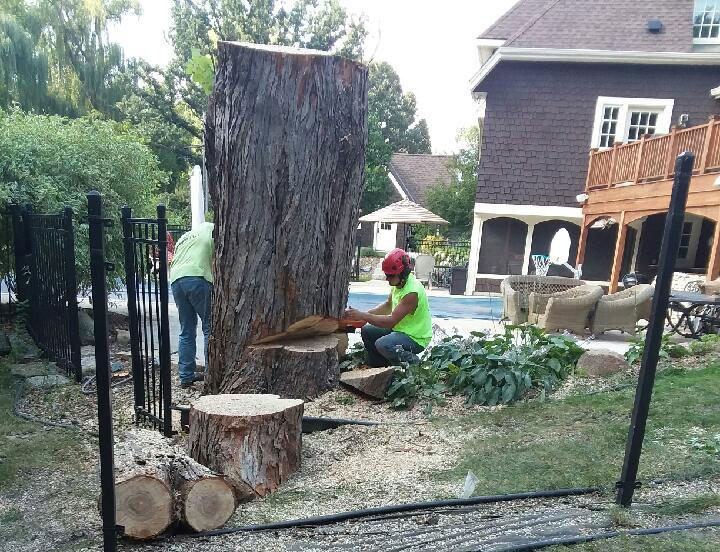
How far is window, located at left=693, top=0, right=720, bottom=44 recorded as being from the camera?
1216 centimetres

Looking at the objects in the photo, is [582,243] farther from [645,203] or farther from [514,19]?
[514,19]

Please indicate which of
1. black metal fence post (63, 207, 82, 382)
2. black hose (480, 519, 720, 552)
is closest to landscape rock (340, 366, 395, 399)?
black hose (480, 519, 720, 552)

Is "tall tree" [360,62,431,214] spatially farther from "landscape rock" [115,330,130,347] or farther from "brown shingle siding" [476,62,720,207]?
"landscape rock" [115,330,130,347]

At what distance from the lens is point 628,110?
39.4 ft

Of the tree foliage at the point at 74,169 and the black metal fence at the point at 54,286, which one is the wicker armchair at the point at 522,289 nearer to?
the tree foliage at the point at 74,169

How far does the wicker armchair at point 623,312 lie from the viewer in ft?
23.9

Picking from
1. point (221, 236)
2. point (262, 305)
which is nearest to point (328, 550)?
point (262, 305)

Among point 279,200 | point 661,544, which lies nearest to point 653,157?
point 279,200

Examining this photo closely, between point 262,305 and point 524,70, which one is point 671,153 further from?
point 262,305

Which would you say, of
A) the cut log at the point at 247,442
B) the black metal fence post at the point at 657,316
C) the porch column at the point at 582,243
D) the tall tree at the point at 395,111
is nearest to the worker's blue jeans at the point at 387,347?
the cut log at the point at 247,442

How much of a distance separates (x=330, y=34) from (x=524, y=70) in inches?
541

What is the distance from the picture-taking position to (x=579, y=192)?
12414mm

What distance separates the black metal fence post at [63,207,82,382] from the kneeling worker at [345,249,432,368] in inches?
97.8

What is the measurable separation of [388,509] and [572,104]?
12.2 meters
